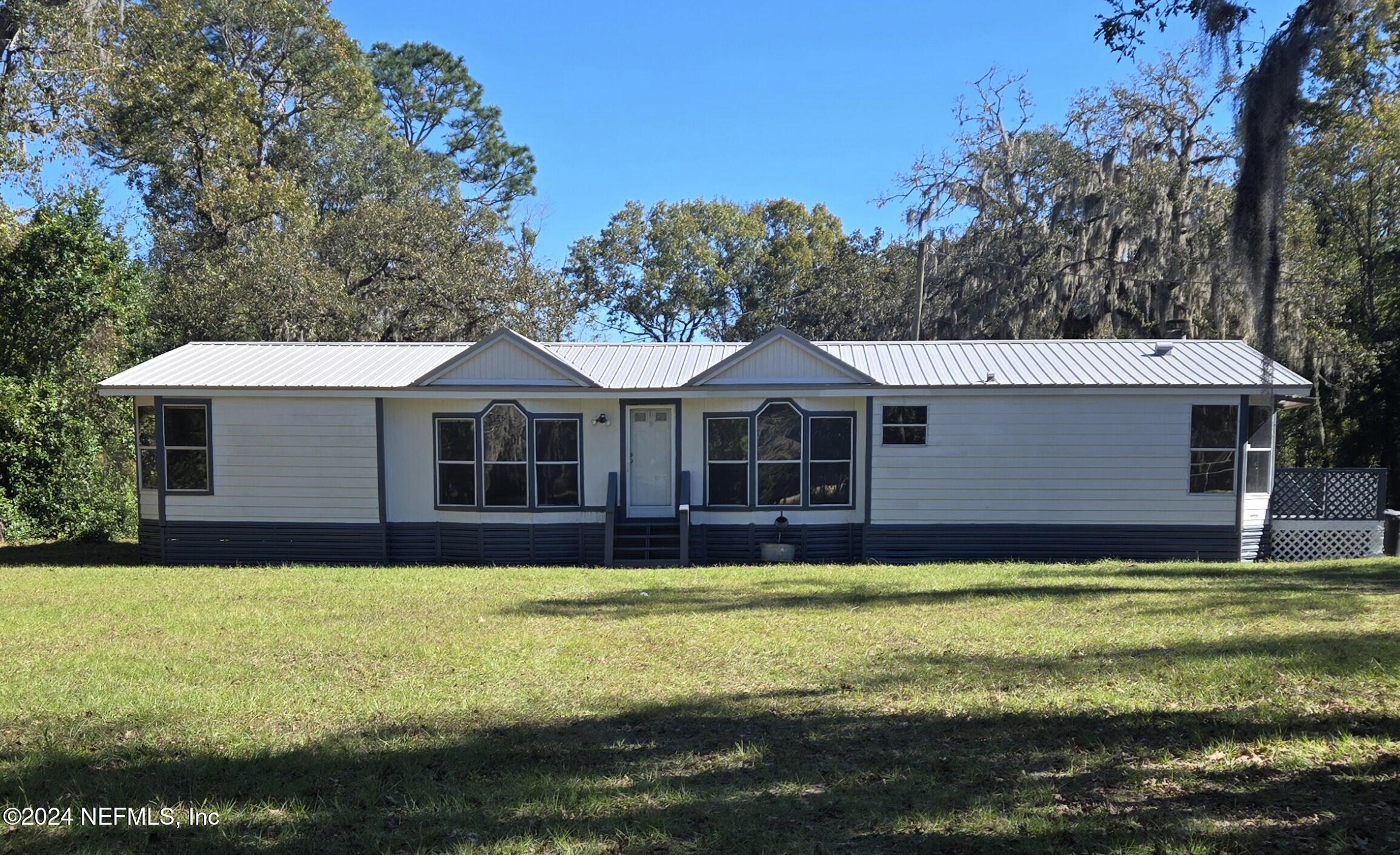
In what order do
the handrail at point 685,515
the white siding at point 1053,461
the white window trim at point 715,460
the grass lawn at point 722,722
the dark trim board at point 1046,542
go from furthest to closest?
the white window trim at point 715,460, the dark trim board at point 1046,542, the white siding at point 1053,461, the handrail at point 685,515, the grass lawn at point 722,722

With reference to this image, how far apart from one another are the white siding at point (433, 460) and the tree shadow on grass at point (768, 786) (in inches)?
353

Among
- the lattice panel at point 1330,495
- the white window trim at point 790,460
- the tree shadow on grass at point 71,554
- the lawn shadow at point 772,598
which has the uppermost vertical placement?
the white window trim at point 790,460

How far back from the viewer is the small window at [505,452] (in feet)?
49.2

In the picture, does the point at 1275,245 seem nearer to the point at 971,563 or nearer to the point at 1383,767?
the point at 1383,767

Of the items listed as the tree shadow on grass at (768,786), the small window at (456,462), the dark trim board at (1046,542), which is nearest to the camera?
the tree shadow on grass at (768,786)

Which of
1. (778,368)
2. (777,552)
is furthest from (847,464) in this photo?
(778,368)

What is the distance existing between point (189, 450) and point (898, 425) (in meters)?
11.0

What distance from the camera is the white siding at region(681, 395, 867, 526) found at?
Result: 49.5 feet

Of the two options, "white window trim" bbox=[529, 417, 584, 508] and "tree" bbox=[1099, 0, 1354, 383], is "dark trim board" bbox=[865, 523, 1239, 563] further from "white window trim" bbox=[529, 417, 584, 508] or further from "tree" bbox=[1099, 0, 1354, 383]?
"tree" bbox=[1099, 0, 1354, 383]

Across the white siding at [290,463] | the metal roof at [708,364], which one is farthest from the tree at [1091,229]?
the white siding at [290,463]

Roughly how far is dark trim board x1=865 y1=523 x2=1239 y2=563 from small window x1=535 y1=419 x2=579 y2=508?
4.68 m

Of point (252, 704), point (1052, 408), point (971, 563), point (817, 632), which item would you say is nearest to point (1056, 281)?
point (1052, 408)

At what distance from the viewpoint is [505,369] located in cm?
1486

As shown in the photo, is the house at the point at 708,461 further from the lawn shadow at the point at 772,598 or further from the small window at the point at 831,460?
the lawn shadow at the point at 772,598
